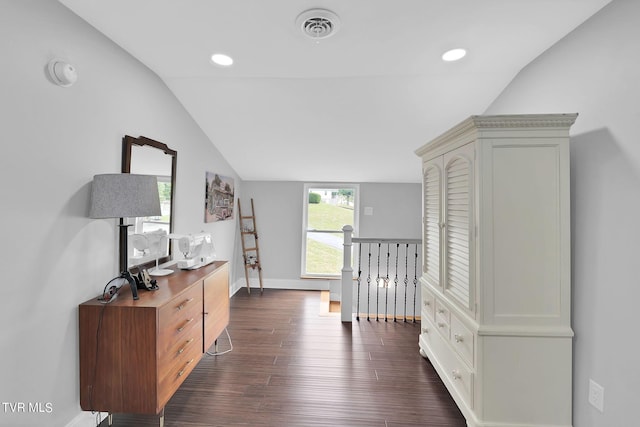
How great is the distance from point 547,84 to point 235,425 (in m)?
3.09

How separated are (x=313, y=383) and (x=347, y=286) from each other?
140 centimetres

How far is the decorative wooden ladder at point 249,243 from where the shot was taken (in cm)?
466

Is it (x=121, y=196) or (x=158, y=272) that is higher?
(x=121, y=196)

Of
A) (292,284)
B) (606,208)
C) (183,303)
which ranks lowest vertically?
(292,284)

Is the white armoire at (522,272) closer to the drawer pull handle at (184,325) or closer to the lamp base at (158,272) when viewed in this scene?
the drawer pull handle at (184,325)

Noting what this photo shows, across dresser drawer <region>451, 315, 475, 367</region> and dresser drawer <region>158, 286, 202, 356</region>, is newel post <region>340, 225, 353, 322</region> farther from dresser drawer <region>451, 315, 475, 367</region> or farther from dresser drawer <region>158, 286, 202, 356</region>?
dresser drawer <region>158, 286, 202, 356</region>

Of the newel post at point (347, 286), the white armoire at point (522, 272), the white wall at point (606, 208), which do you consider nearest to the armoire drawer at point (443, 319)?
the white armoire at point (522, 272)

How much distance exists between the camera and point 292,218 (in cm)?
489

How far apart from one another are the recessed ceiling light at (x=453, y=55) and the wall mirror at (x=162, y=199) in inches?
93.0

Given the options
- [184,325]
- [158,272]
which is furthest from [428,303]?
[158,272]

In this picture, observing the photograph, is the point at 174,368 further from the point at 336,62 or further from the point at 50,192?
the point at 336,62

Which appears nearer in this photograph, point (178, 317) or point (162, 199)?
point (178, 317)

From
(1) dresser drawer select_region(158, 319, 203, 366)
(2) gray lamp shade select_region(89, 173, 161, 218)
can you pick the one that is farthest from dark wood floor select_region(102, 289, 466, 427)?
(2) gray lamp shade select_region(89, 173, 161, 218)

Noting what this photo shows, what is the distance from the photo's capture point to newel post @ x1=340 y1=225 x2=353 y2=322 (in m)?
3.48
